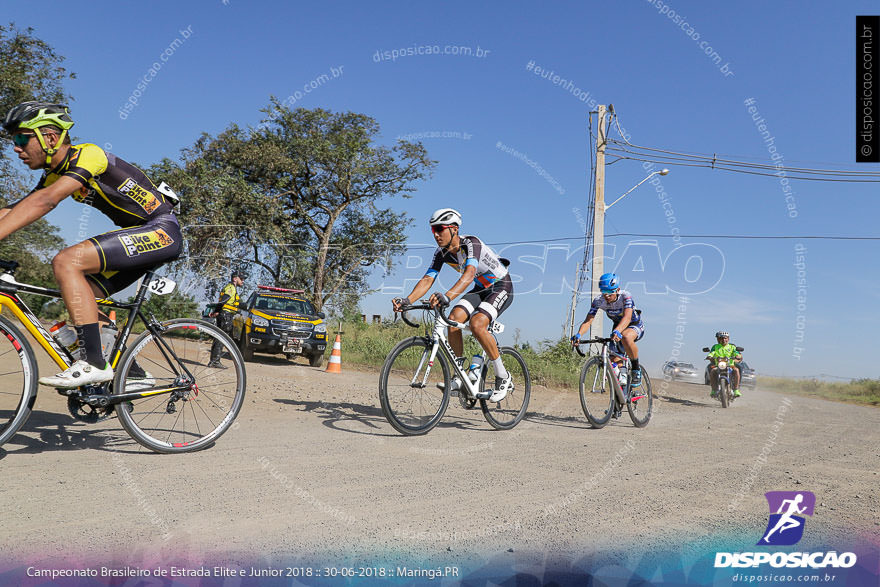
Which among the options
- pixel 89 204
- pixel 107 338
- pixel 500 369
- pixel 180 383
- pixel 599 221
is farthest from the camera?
pixel 599 221

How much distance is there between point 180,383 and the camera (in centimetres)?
434

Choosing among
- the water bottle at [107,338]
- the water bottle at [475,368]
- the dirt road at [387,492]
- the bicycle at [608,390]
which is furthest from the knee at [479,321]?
the water bottle at [107,338]

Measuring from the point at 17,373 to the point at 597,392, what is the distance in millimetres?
6202

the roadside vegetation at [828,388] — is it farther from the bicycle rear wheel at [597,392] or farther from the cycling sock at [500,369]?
the cycling sock at [500,369]

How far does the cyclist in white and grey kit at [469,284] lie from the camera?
5805 millimetres

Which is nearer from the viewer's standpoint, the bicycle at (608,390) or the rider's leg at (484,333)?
the rider's leg at (484,333)

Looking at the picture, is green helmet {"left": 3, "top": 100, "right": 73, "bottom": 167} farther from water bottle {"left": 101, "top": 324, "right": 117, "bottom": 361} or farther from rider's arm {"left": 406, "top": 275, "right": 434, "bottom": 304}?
rider's arm {"left": 406, "top": 275, "right": 434, "bottom": 304}

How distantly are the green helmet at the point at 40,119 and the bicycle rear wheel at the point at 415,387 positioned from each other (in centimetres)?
309

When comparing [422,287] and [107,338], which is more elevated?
[422,287]

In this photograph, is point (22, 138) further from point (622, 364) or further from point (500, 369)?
point (622, 364)

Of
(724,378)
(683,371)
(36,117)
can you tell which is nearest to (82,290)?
(36,117)

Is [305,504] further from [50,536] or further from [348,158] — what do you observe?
[348,158]

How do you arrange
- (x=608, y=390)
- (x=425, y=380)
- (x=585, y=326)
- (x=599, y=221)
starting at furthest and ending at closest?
1. (x=599, y=221)
2. (x=585, y=326)
3. (x=608, y=390)
4. (x=425, y=380)

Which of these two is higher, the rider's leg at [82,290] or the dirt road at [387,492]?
the rider's leg at [82,290]
